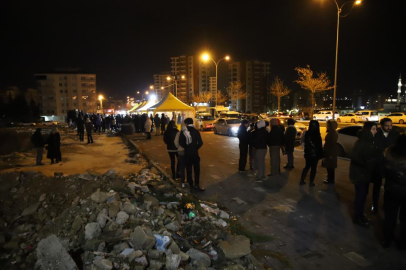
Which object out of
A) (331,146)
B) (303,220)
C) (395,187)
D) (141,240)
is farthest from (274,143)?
(141,240)

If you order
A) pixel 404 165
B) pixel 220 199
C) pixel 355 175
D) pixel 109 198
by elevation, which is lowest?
pixel 220 199

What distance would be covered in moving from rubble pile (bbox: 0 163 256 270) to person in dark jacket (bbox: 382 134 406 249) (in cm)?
218

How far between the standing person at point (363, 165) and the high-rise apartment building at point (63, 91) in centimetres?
10221

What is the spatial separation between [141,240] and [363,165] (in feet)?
12.8

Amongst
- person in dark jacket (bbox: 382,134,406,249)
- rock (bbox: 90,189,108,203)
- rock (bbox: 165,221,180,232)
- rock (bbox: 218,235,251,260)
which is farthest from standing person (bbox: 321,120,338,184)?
rock (bbox: 90,189,108,203)

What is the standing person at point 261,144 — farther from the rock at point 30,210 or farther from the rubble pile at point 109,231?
the rock at point 30,210

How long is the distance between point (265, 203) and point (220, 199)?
3.50ft

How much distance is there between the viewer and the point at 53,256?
130 inches

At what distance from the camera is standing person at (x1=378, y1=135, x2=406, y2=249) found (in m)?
3.95

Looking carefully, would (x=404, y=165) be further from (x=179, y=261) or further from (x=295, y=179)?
(x=295, y=179)

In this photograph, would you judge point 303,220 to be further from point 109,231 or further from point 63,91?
point 63,91

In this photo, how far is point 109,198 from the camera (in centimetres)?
527

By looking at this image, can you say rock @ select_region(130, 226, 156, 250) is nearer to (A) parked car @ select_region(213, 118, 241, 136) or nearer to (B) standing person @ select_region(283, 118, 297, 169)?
(B) standing person @ select_region(283, 118, 297, 169)

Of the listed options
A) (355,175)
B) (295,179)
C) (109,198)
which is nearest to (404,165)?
(355,175)
